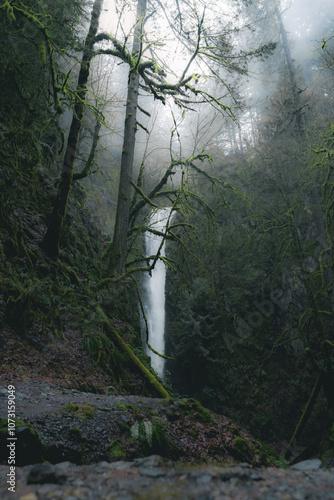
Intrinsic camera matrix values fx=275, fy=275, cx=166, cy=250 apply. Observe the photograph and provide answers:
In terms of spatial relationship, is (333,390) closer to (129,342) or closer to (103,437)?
(129,342)

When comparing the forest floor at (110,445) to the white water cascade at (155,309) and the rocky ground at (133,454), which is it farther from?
the white water cascade at (155,309)

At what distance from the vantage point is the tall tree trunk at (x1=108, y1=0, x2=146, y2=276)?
247 inches

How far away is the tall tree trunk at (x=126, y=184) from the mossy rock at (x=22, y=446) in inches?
158

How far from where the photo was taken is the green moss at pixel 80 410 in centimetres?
310

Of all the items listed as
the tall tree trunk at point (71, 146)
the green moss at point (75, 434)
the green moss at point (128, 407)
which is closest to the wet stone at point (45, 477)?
the green moss at point (75, 434)

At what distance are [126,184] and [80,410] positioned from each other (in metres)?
4.96

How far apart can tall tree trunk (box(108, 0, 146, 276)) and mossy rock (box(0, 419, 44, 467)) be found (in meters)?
4.01

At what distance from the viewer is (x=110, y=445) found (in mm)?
2832

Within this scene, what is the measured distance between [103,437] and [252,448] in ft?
8.46

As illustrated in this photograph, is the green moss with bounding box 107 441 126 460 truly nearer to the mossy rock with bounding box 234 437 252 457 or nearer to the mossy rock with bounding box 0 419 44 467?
the mossy rock with bounding box 0 419 44 467

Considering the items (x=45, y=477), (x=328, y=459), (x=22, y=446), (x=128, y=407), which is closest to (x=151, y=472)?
(x=45, y=477)

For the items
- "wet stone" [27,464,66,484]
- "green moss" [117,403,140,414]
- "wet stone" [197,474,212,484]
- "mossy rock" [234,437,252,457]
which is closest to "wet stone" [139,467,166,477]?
"wet stone" [197,474,212,484]

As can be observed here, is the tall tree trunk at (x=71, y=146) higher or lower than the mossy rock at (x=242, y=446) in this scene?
higher

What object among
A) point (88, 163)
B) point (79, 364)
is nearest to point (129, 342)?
point (79, 364)
